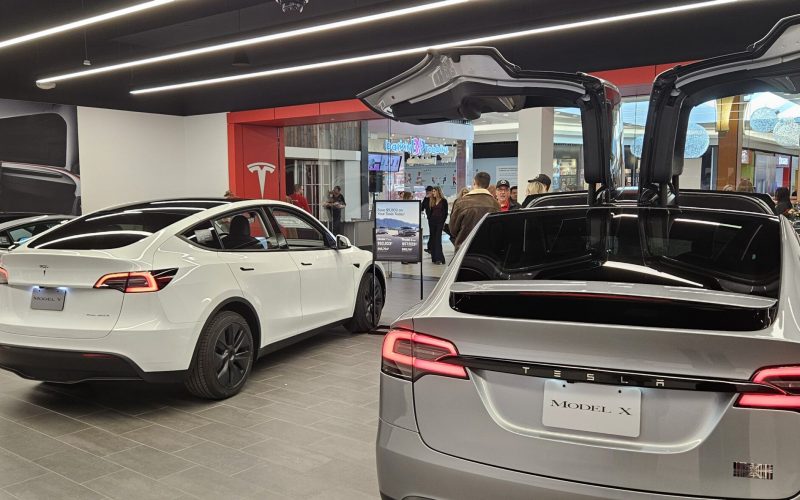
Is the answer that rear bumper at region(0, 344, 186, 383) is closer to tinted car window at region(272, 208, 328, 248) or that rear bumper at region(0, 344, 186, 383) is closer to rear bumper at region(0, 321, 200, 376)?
rear bumper at region(0, 321, 200, 376)

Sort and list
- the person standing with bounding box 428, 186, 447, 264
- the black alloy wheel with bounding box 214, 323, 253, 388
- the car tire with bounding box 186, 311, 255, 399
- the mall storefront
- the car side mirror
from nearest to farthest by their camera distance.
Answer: the car tire with bounding box 186, 311, 255, 399 → the black alloy wheel with bounding box 214, 323, 253, 388 → the car side mirror → the person standing with bounding box 428, 186, 447, 264 → the mall storefront

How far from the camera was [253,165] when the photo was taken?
14062 millimetres

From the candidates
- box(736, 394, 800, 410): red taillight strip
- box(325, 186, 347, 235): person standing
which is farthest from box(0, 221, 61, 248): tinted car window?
box(325, 186, 347, 235): person standing

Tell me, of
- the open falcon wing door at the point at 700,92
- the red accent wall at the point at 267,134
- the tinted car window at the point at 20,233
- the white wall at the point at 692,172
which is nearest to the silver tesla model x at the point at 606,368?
the open falcon wing door at the point at 700,92

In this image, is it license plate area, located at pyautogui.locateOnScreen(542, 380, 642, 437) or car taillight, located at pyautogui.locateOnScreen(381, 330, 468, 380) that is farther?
car taillight, located at pyautogui.locateOnScreen(381, 330, 468, 380)

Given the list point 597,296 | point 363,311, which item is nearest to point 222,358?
point 363,311

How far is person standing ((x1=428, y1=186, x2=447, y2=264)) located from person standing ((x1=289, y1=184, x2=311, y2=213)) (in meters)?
2.64

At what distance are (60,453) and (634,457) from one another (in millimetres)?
3129

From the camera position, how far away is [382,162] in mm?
15391

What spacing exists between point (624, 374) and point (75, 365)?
3.29m

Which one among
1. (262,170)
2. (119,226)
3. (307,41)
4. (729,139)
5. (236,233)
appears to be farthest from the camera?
(262,170)

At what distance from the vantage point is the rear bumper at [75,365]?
12.1 feet

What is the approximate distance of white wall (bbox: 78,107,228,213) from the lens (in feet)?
43.1

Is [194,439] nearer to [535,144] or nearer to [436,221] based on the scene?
[535,144]
